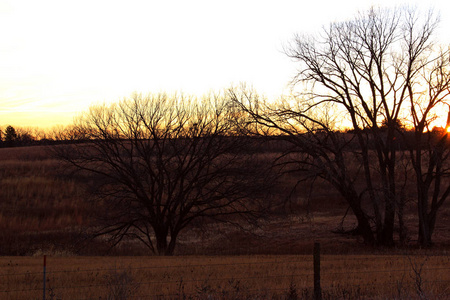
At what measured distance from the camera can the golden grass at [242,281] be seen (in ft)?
29.2

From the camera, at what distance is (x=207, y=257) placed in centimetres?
1938

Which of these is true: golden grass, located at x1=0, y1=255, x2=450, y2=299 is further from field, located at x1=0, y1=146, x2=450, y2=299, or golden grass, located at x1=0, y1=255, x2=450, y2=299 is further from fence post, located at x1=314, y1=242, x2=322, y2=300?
fence post, located at x1=314, y1=242, x2=322, y2=300

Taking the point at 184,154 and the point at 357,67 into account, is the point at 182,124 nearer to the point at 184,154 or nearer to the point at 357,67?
the point at 184,154

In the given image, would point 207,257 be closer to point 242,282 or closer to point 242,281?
point 242,281

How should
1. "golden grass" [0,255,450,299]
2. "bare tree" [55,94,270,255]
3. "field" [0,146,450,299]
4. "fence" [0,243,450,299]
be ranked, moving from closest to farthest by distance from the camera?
"fence" [0,243,450,299]
"golden grass" [0,255,450,299]
"field" [0,146,450,299]
"bare tree" [55,94,270,255]

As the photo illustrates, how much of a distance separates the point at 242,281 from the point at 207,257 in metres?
8.44

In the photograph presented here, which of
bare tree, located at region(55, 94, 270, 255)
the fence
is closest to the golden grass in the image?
the fence

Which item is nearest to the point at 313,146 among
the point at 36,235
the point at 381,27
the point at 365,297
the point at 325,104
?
the point at 325,104

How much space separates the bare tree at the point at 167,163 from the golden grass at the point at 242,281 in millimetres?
8795

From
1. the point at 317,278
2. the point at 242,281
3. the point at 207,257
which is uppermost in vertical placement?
the point at 317,278

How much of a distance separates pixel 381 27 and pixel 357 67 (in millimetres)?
2243

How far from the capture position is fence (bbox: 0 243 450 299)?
27.8ft

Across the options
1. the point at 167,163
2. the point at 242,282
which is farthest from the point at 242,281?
the point at 167,163

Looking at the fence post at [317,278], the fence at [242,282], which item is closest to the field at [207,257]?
the fence at [242,282]
